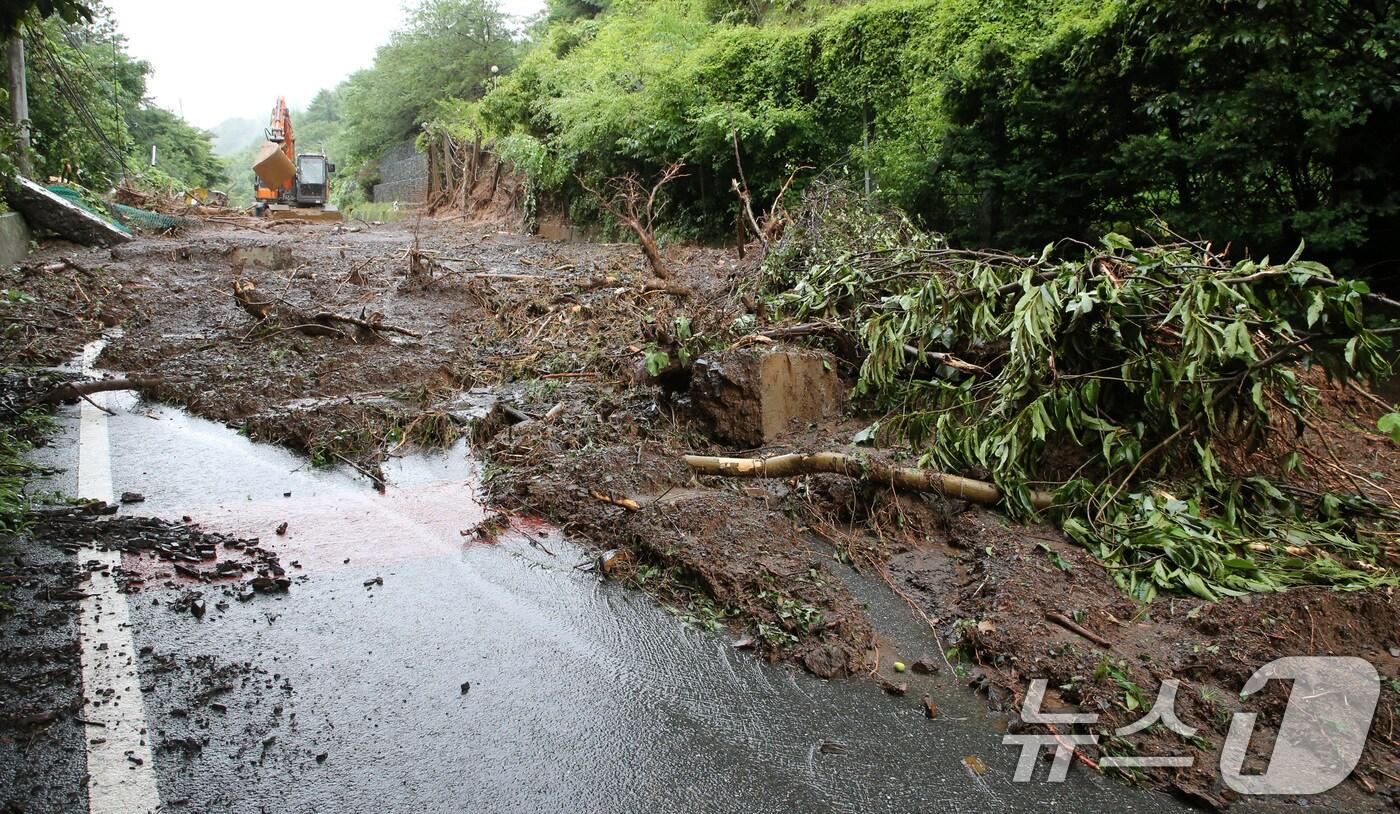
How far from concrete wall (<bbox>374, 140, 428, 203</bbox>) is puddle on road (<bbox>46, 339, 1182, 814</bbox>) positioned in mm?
36492

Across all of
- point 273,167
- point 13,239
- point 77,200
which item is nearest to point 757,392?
point 13,239

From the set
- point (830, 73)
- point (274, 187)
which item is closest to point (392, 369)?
point (830, 73)

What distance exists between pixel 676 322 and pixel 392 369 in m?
3.33

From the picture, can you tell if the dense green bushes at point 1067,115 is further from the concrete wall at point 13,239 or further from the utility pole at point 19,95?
the utility pole at point 19,95

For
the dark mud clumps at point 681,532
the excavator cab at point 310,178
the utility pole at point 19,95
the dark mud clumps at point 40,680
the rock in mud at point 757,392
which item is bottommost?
the dark mud clumps at point 40,680

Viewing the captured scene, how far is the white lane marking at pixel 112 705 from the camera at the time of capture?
2.97 meters

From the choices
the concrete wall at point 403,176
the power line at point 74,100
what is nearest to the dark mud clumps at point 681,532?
the power line at point 74,100

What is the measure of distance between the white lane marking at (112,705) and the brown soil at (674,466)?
237 centimetres

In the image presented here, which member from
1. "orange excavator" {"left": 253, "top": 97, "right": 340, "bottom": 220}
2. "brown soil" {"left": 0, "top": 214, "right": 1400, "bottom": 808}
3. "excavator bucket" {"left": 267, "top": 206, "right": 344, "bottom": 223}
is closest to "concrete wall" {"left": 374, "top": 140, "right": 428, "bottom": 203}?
"orange excavator" {"left": 253, "top": 97, "right": 340, "bottom": 220}

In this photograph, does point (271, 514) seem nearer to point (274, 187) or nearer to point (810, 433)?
point (810, 433)

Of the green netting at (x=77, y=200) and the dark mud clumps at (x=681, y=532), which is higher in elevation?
the green netting at (x=77, y=200)

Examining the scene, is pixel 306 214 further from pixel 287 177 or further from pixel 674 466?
pixel 674 466

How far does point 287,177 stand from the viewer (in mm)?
33406

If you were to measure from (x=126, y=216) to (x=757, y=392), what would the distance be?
66.7ft
